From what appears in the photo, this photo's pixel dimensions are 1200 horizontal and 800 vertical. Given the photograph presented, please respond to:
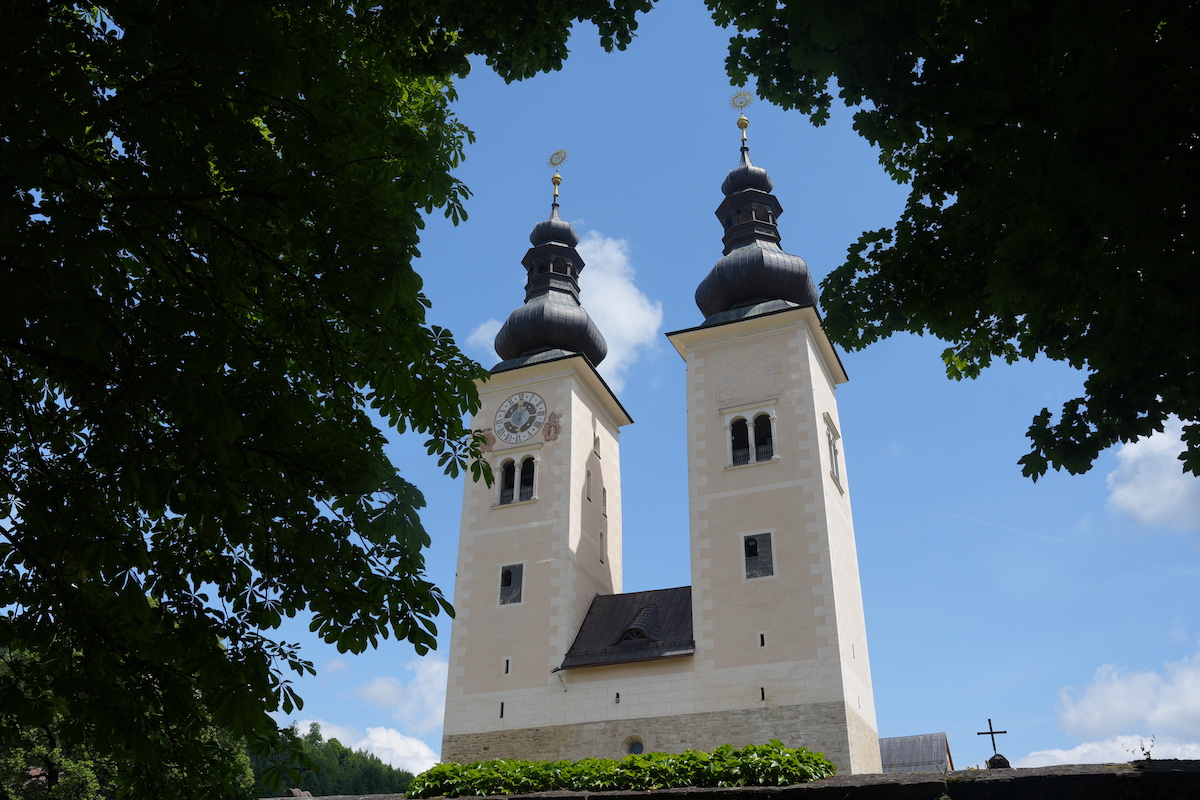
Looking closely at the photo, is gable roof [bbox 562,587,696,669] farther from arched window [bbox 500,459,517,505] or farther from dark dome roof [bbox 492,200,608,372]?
dark dome roof [bbox 492,200,608,372]

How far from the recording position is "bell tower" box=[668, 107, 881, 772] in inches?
888

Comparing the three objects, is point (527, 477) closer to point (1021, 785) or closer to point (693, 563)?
point (693, 563)

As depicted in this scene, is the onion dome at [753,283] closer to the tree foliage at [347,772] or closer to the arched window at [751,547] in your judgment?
→ the arched window at [751,547]

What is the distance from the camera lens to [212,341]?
514 centimetres

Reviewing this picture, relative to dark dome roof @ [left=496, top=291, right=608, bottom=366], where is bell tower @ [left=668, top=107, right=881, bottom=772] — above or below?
below

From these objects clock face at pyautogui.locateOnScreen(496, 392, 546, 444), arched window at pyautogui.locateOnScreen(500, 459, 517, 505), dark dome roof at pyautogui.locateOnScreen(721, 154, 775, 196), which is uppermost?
dark dome roof at pyautogui.locateOnScreen(721, 154, 775, 196)

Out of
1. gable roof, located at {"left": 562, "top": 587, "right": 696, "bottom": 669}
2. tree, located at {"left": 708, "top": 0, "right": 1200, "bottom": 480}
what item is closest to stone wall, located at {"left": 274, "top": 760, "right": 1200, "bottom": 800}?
tree, located at {"left": 708, "top": 0, "right": 1200, "bottom": 480}

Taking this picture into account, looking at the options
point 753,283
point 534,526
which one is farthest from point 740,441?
point 534,526

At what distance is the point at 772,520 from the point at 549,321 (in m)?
10.6

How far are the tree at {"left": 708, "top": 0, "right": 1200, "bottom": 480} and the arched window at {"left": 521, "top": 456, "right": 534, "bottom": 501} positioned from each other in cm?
2178

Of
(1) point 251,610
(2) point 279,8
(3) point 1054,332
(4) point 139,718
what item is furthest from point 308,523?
(3) point 1054,332

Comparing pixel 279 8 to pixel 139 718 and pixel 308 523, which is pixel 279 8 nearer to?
pixel 308 523

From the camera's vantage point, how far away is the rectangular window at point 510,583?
26516mm

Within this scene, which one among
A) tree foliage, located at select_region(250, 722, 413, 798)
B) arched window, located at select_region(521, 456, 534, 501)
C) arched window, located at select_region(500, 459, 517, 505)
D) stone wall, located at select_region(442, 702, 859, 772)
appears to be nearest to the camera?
stone wall, located at select_region(442, 702, 859, 772)
